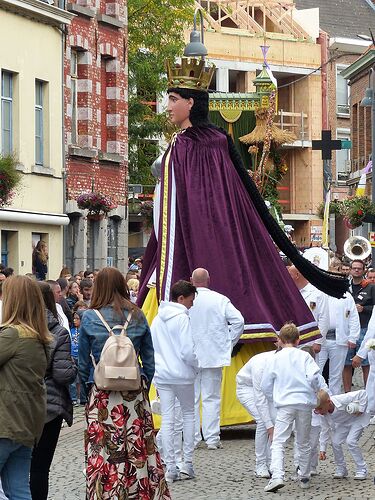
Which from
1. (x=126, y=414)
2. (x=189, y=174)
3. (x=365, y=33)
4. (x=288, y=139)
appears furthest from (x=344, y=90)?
(x=126, y=414)

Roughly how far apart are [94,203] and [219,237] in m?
17.1

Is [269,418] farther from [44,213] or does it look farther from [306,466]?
[44,213]

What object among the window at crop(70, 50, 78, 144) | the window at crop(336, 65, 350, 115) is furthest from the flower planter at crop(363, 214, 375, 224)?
the window at crop(336, 65, 350, 115)

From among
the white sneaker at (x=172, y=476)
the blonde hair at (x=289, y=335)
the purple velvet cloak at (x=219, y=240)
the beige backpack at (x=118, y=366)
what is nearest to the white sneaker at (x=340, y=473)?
the blonde hair at (x=289, y=335)

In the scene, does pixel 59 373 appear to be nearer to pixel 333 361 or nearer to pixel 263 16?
pixel 333 361

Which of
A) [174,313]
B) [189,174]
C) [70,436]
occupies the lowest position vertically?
[70,436]

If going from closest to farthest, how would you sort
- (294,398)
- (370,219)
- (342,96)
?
(294,398) < (370,219) < (342,96)

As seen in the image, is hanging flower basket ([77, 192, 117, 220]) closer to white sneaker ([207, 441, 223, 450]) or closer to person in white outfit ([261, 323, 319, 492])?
white sneaker ([207, 441, 223, 450])

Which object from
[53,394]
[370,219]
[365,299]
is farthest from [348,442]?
[370,219]

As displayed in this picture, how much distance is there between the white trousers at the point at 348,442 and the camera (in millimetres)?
13766

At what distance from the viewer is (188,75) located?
57.4 ft

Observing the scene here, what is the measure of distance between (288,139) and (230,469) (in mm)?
21891

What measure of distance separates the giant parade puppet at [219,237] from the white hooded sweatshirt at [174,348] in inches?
112

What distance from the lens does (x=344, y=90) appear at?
75.2m
